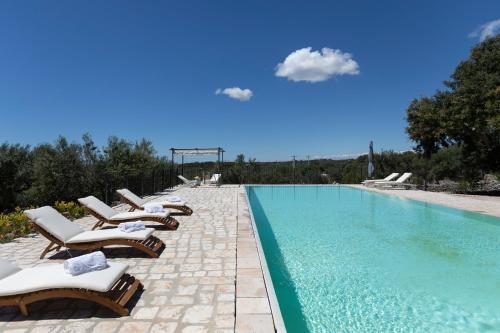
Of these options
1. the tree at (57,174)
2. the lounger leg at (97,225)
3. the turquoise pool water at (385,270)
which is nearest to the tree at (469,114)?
the turquoise pool water at (385,270)

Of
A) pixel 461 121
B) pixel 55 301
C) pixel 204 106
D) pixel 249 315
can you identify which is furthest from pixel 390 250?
pixel 204 106

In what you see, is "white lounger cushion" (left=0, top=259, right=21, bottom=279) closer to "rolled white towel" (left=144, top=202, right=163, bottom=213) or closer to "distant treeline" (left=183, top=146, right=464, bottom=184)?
"rolled white towel" (left=144, top=202, right=163, bottom=213)

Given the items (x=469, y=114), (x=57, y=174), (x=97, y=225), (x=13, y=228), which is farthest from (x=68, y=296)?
(x=469, y=114)

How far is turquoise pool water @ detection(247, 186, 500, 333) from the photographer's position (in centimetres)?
373

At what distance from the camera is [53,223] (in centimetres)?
486

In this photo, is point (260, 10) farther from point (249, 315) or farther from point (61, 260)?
point (249, 315)

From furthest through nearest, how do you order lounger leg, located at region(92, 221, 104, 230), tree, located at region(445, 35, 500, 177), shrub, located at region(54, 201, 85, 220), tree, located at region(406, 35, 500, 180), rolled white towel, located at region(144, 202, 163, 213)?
tree, located at region(406, 35, 500, 180)
tree, located at region(445, 35, 500, 177)
shrub, located at region(54, 201, 85, 220)
rolled white towel, located at region(144, 202, 163, 213)
lounger leg, located at region(92, 221, 104, 230)

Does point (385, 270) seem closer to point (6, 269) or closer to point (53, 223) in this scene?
point (6, 269)

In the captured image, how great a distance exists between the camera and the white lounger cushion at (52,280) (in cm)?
287

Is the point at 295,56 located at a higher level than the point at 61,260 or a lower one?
higher

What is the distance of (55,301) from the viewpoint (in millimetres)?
3309

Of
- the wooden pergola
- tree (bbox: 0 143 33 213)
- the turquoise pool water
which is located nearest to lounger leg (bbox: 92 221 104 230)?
the turquoise pool water

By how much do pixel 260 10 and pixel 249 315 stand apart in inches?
522

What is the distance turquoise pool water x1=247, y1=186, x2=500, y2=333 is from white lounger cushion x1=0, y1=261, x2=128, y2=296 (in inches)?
76.0
